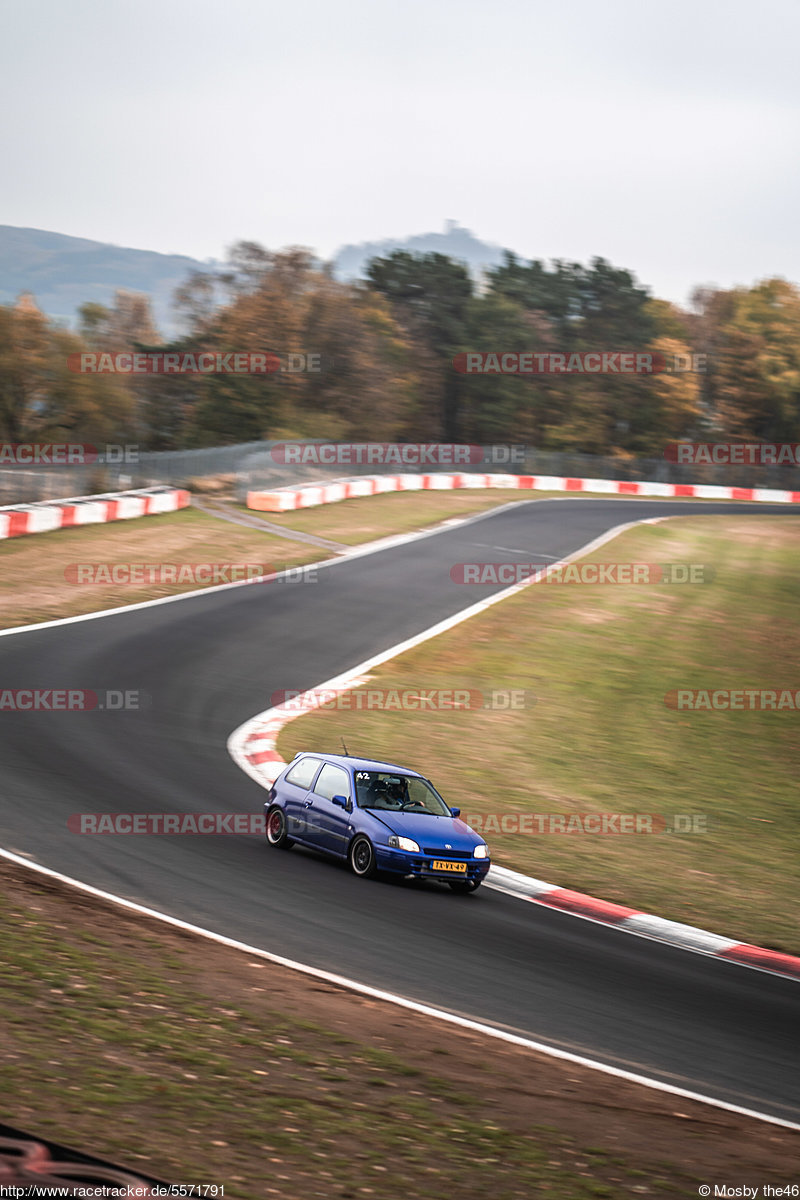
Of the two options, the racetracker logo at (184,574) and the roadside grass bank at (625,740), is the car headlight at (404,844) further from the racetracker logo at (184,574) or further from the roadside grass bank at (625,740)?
the racetracker logo at (184,574)

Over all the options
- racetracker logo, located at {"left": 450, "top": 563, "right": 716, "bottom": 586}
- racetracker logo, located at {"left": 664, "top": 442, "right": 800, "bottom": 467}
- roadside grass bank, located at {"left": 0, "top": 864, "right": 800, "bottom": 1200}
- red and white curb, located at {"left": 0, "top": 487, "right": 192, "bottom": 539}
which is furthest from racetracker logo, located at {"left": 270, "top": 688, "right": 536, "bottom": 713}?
racetracker logo, located at {"left": 664, "top": 442, "right": 800, "bottom": 467}

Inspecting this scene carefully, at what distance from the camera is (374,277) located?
99.9 m

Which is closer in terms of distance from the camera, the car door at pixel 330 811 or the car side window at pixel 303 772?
the car door at pixel 330 811

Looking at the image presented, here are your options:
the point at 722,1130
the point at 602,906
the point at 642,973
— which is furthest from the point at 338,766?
the point at 722,1130

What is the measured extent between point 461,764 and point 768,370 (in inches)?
3166

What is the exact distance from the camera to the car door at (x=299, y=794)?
12.6m

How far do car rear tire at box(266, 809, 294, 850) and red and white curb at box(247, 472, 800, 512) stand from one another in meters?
29.4

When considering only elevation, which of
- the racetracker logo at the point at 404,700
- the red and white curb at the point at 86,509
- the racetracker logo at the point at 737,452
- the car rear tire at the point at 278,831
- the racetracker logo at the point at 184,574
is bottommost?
the car rear tire at the point at 278,831

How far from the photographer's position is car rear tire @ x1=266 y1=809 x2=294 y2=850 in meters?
12.8

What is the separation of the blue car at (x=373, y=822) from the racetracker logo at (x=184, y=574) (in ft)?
52.0

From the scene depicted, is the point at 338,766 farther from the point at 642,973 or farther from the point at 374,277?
the point at 374,277

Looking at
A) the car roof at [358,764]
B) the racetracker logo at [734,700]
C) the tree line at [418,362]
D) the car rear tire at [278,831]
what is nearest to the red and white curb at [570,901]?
the car roof at [358,764]

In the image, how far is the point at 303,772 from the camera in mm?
13164

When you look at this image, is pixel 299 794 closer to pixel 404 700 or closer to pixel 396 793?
pixel 396 793
